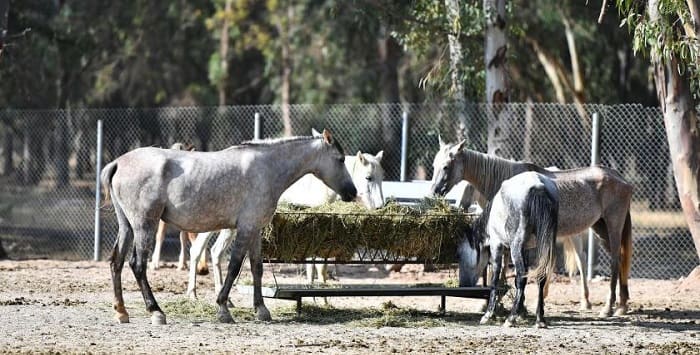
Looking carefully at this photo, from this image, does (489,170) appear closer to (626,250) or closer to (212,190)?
(626,250)

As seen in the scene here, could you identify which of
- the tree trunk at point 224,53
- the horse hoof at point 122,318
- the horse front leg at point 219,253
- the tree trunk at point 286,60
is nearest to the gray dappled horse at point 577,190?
the horse front leg at point 219,253

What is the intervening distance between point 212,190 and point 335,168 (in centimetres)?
134

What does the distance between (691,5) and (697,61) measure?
902 mm

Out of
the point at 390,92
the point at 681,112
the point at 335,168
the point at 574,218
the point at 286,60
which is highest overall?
the point at 286,60

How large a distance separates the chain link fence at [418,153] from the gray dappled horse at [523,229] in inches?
199

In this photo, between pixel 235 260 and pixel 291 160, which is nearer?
pixel 235 260

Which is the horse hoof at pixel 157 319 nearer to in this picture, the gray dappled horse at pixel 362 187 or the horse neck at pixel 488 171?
the gray dappled horse at pixel 362 187

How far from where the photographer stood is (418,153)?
18.4 meters

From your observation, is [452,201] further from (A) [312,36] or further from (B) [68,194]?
(A) [312,36]

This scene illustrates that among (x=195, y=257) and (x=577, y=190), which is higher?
(x=577, y=190)

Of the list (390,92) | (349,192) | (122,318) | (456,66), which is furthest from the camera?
(390,92)

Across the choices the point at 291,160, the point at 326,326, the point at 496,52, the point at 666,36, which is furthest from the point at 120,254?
the point at 496,52

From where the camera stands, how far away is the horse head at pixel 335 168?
11.4 metres

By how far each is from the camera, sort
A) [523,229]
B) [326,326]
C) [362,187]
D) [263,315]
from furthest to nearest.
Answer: [362,187] → [263,315] → [523,229] → [326,326]
